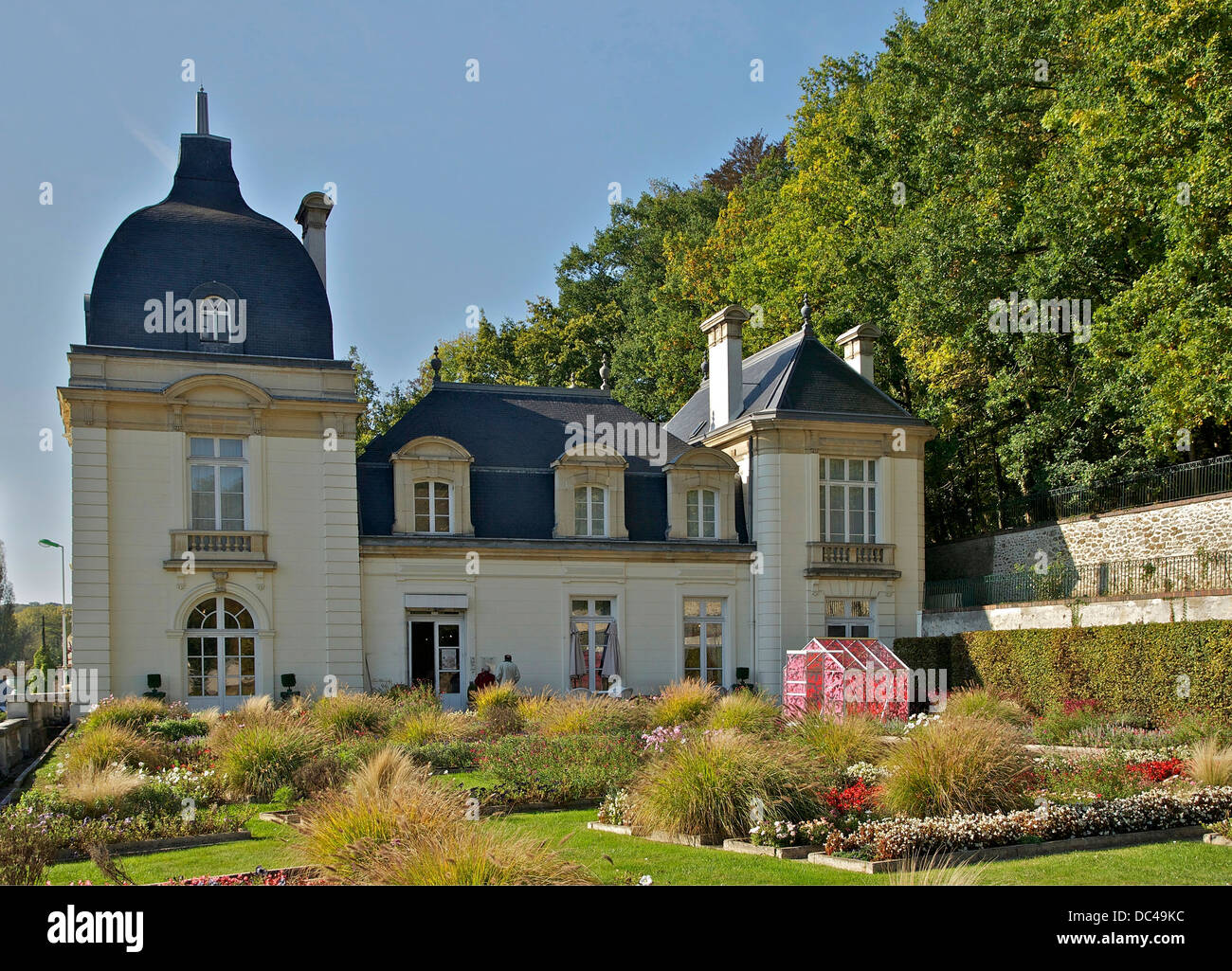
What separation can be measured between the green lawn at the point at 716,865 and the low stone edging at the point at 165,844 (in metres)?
0.28

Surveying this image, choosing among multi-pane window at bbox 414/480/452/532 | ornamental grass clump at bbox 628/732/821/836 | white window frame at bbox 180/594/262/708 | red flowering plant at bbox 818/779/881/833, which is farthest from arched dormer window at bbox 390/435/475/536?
red flowering plant at bbox 818/779/881/833

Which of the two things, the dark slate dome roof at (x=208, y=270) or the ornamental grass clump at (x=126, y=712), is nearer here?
the ornamental grass clump at (x=126, y=712)

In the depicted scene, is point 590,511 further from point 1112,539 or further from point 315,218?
point 1112,539

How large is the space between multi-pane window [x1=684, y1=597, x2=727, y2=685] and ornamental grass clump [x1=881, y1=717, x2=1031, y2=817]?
16.8m

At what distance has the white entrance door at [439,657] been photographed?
26.5 meters

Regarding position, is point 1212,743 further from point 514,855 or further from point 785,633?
point 785,633

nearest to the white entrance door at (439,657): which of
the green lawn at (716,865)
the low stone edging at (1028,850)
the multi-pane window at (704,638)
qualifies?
the multi-pane window at (704,638)

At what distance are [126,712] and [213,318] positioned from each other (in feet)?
30.2

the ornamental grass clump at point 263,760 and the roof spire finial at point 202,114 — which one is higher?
the roof spire finial at point 202,114

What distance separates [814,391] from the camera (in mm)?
28797

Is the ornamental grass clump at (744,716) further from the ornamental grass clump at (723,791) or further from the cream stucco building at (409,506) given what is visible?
the cream stucco building at (409,506)

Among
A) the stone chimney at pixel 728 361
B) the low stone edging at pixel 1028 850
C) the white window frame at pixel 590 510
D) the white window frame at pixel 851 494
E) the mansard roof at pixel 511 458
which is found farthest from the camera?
the stone chimney at pixel 728 361

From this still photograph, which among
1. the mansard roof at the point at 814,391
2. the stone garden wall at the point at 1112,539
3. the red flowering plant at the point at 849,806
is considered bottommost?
the red flowering plant at the point at 849,806

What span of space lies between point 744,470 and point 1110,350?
328 inches
